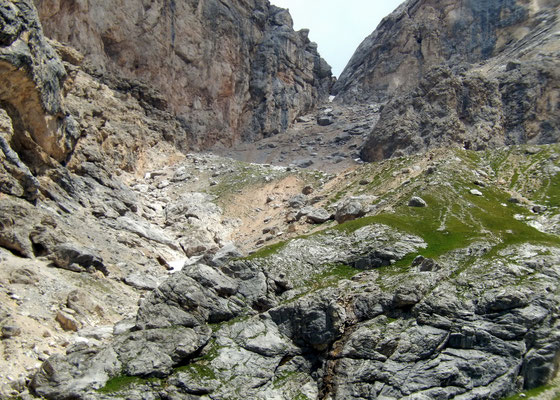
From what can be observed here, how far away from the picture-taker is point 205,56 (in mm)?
100750

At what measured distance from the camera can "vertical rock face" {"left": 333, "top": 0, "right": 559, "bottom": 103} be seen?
11075 centimetres

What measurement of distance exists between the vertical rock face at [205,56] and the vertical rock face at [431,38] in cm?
1606

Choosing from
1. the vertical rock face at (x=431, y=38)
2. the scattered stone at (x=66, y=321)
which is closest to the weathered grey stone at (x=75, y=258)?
the scattered stone at (x=66, y=321)

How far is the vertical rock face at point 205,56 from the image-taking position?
8219cm

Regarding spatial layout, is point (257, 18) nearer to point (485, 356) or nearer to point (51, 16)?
point (51, 16)

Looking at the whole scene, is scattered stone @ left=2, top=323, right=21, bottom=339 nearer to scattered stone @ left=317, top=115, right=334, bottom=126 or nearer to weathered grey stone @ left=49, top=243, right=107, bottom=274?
weathered grey stone @ left=49, top=243, right=107, bottom=274

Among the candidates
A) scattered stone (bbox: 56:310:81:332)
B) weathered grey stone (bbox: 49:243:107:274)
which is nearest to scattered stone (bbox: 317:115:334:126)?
weathered grey stone (bbox: 49:243:107:274)

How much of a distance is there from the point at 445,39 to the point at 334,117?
3173 centimetres

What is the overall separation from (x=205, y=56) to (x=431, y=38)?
5611 cm

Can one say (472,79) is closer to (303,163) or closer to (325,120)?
(303,163)

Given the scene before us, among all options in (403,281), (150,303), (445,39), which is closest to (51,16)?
(150,303)

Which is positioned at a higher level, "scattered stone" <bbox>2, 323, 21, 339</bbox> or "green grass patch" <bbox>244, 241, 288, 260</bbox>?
"green grass patch" <bbox>244, 241, 288, 260</bbox>

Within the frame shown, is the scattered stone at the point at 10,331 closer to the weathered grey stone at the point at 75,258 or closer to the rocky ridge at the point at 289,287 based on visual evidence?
the rocky ridge at the point at 289,287

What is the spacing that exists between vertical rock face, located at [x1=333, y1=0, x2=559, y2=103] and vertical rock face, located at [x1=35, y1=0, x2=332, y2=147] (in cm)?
1606
